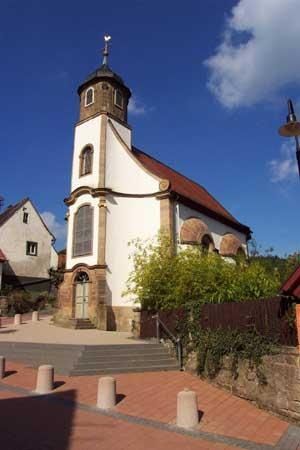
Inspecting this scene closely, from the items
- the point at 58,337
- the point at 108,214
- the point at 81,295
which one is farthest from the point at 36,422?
the point at 108,214

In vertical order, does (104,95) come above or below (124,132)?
above

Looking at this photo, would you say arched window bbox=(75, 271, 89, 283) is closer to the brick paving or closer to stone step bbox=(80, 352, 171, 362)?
stone step bbox=(80, 352, 171, 362)

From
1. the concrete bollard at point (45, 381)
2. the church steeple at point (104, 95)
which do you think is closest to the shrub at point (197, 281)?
→ the concrete bollard at point (45, 381)

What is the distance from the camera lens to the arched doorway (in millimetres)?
21828

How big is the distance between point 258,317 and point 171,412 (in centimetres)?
319

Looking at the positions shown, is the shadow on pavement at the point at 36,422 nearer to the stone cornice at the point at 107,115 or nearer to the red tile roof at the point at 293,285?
the red tile roof at the point at 293,285

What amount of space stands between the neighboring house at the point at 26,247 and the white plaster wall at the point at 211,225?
1783 centimetres

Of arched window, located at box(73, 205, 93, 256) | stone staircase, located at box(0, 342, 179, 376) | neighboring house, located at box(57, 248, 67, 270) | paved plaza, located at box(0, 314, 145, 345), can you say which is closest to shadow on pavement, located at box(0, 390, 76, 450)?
stone staircase, located at box(0, 342, 179, 376)

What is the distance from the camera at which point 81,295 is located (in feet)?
72.7

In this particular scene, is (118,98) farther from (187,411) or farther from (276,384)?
(187,411)

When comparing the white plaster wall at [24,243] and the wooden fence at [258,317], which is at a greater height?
the white plaster wall at [24,243]

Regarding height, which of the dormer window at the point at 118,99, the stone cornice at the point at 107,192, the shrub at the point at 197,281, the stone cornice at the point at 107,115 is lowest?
the shrub at the point at 197,281

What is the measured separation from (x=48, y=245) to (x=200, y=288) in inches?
1012

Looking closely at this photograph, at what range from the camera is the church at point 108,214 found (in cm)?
2120
